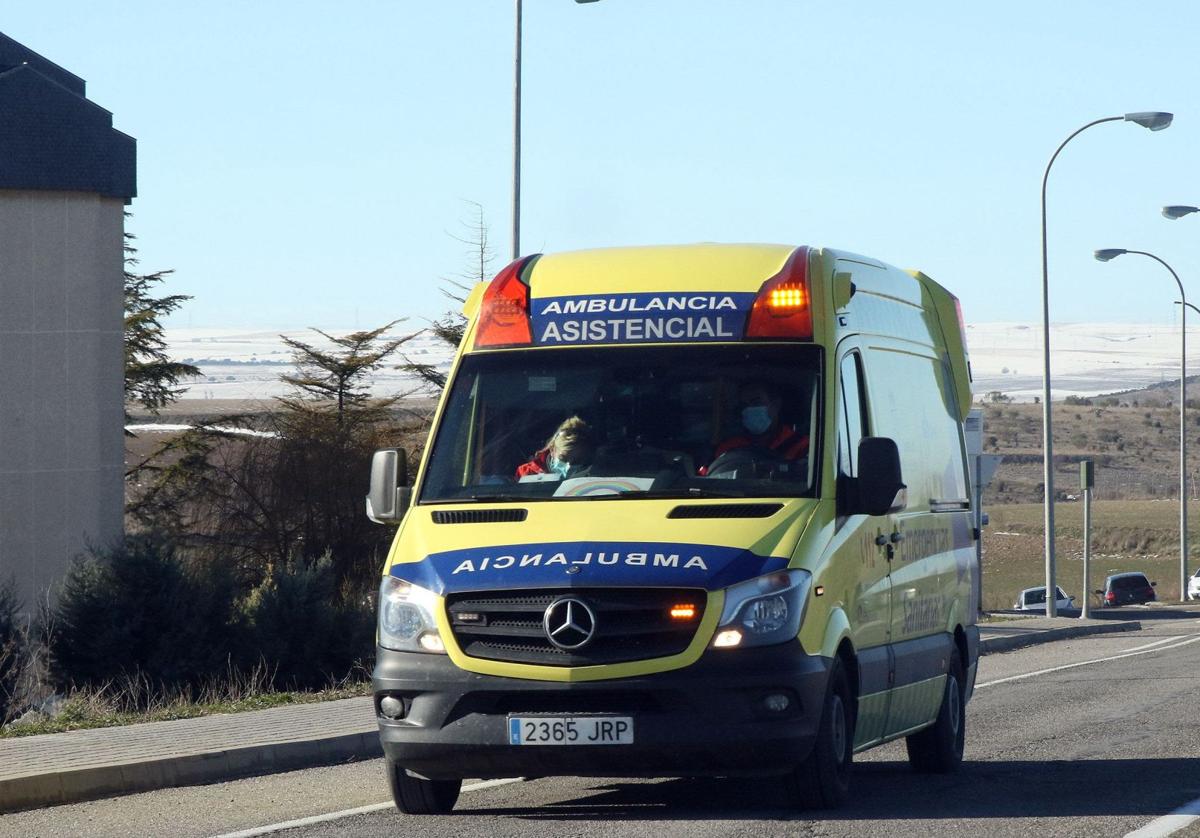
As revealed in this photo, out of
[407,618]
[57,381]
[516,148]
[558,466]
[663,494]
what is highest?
[516,148]

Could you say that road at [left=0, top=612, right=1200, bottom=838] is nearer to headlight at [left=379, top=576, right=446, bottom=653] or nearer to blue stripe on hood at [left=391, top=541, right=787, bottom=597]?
headlight at [left=379, top=576, right=446, bottom=653]

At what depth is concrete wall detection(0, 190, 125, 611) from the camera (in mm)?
39281

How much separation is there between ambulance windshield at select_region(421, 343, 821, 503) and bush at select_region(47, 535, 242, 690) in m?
17.0

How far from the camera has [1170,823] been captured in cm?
901

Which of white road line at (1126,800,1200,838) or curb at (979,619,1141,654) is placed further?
curb at (979,619,1141,654)

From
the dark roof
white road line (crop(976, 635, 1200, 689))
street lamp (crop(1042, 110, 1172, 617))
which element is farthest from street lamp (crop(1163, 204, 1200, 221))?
the dark roof

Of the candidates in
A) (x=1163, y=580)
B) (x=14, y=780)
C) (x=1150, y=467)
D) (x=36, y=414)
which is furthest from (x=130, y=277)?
(x=1150, y=467)

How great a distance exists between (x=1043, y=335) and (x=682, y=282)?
91.2 feet

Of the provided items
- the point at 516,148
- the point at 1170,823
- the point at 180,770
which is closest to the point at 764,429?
the point at 1170,823

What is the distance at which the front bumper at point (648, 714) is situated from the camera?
8.45 m

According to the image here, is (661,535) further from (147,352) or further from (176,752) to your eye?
(147,352)

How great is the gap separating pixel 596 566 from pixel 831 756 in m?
1.54

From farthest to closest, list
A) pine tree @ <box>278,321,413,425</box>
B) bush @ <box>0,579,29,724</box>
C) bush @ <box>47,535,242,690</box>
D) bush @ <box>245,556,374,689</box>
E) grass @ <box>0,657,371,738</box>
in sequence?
1. pine tree @ <box>278,321,413,425</box>
2. bush @ <box>245,556,374,689</box>
3. bush @ <box>47,535,242,690</box>
4. bush @ <box>0,579,29,724</box>
5. grass @ <box>0,657,371,738</box>

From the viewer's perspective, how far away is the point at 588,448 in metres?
9.48
